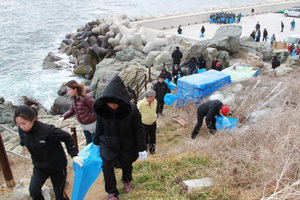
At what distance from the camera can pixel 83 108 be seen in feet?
14.6

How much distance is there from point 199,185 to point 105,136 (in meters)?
1.39

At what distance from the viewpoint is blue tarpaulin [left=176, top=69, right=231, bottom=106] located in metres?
7.86

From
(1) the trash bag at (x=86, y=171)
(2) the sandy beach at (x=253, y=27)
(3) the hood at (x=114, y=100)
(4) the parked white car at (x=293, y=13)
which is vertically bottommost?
(2) the sandy beach at (x=253, y=27)

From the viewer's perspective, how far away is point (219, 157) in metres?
3.96

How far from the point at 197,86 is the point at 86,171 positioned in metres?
5.12

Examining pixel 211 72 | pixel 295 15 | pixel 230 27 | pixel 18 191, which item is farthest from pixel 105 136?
pixel 295 15

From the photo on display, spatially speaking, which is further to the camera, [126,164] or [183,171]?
[183,171]

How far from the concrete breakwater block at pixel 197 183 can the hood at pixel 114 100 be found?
1255 millimetres

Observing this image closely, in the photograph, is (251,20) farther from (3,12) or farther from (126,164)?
(3,12)

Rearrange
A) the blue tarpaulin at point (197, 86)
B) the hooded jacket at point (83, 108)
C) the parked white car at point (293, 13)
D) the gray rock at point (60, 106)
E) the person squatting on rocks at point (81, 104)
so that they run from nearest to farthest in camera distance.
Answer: the person squatting on rocks at point (81, 104), the hooded jacket at point (83, 108), the blue tarpaulin at point (197, 86), the gray rock at point (60, 106), the parked white car at point (293, 13)

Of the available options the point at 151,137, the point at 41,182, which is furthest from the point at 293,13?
the point at 41,182

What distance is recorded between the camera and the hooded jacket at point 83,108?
4375mm

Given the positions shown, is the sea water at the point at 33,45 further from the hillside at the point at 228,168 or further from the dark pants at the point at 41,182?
the dark pants at the point at 41,182

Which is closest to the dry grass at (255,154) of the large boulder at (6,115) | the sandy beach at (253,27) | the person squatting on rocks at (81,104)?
the person squatting on rocks at (81,104)
